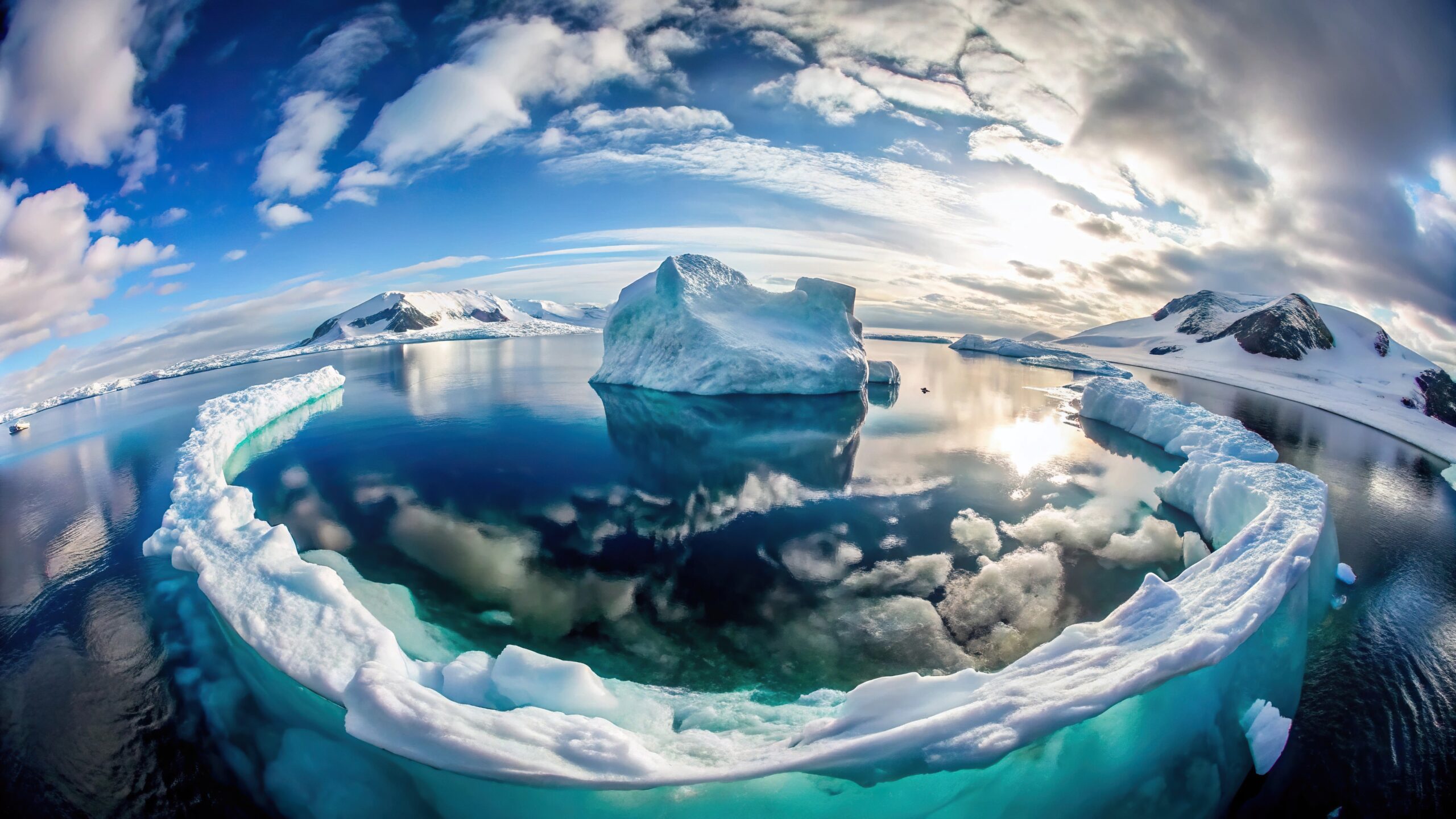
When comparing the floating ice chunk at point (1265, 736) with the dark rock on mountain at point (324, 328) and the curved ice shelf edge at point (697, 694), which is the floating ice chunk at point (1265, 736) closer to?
the curved ice shelf edge at point (697, 694)

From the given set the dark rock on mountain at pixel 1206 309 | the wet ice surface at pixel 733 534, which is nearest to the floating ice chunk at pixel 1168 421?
the wet ice surface at pixel 733 534

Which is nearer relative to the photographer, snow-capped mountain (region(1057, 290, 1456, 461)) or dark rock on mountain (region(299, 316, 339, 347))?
snow-capped mountain (region(1057, 290, 1456, 461))

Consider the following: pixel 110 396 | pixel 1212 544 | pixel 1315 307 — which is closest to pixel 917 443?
pixel 1212 544

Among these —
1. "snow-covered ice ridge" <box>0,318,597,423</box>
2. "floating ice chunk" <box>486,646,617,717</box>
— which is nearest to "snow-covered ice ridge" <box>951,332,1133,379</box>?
"floating ice chunk" <box>486,646,617,717</box>

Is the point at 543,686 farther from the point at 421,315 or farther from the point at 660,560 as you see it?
the point at 421,315

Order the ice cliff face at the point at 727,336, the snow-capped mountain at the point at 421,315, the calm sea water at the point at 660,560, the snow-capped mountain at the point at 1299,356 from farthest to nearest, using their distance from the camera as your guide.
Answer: the snow-capped mountain at the point at 421,315 < the snow-capped mountain at the point at 1299,356 < the ice cliff face at the point at 727,336 < the calm sea water at the point at 660,560

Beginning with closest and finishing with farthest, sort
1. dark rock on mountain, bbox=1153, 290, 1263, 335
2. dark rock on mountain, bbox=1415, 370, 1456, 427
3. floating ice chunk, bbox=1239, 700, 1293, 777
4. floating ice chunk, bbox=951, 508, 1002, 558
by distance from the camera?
floating ice chunk, bbox=1239, 700, 1293, 777
floating ice chunk, bbox=951, 508, 1002, 558
dark rock on mountain, bbox=1415, 370, 1456, 427
dark rock on mountain, bbox=1153, 290, 1263, 335

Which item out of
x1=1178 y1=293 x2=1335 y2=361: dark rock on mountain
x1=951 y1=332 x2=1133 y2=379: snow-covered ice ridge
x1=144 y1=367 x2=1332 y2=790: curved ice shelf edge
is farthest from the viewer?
x1=1178 y1=293 x2=1335 y2=361: dark rock on mountain

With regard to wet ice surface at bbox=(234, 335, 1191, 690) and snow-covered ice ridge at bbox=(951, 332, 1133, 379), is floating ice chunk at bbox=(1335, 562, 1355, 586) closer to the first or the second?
wet ice surface at bbox=(234, 335, 1191, 690)
